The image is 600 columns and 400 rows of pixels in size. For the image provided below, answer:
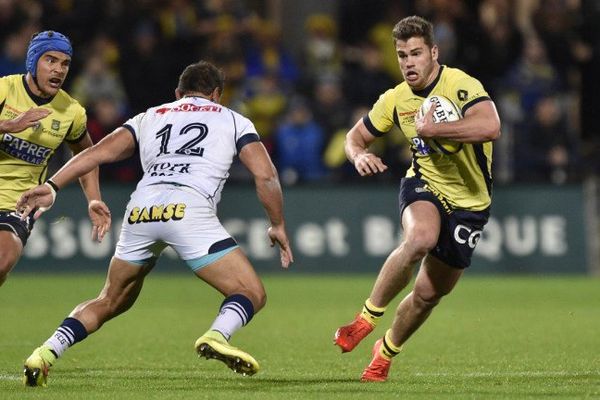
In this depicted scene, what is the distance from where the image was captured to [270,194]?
792 cm

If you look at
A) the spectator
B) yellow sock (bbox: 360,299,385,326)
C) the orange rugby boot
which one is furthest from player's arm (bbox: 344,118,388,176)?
the spectator

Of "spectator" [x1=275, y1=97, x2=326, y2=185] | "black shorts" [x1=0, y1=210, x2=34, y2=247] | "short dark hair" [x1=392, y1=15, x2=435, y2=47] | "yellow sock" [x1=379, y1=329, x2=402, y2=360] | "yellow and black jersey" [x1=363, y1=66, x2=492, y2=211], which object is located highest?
"short dark hair" [x1=392, y1=15, x2=435, y2=47]

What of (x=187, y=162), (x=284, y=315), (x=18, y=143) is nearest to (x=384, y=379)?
(x=187, y=162)

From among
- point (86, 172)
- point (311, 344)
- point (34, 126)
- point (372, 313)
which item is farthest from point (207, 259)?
point (311, 344)

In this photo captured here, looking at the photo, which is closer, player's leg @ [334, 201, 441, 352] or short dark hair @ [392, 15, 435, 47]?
player's leg @ [334, 201, 441, 352]

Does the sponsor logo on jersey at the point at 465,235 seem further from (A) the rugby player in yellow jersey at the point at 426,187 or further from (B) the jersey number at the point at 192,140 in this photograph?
(B) the jersey number at the point at 192,140

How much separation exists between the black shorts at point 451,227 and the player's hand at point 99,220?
1.90 metres

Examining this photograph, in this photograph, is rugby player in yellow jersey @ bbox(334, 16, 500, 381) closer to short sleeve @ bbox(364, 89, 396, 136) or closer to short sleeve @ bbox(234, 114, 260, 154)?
short sleeve @ bbox(364, 89, 396, 136)

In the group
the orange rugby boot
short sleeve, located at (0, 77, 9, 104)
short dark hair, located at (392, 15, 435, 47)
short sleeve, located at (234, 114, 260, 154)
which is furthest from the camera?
short sleeve, located at (0, 77, 9, 104)

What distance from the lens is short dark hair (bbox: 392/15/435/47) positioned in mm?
8484

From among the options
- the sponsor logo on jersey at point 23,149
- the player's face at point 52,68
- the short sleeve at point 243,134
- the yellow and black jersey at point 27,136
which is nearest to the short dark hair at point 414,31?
the short sleeve at point 243,134

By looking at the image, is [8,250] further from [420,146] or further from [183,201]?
Result: [420,146]

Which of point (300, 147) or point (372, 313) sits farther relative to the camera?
point (300, 147)

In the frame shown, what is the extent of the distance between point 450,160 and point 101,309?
247cm
